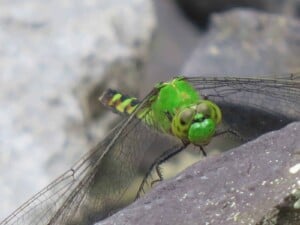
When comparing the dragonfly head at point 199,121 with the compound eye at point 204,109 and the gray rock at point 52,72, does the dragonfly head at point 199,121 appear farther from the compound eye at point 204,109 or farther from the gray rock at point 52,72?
the gray rock at point 52,72

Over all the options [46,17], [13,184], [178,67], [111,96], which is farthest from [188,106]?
[178,67]

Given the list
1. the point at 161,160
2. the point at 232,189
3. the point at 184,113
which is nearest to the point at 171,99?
the point at 184,113

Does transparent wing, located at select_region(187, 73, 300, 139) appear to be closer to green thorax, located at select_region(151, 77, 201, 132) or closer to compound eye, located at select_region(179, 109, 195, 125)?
green thorax, located at select_region(151, 77, 201, 132)

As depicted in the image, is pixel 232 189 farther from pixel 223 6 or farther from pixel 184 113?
pixel 223 6

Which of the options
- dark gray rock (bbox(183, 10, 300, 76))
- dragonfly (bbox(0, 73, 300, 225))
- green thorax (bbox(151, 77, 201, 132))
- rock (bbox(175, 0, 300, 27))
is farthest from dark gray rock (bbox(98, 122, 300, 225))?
Result: rock (bbox(175, 0, 300, 27))

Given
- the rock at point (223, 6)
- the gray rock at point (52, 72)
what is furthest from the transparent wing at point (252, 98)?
the rock at point (223, 6)

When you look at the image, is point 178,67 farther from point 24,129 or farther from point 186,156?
point 24,129

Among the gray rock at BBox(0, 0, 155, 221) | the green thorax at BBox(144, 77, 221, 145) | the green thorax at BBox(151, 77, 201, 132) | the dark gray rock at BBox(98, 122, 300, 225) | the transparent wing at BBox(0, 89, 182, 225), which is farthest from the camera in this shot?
the gray rock at BBox(0, 0, 155, 221)
